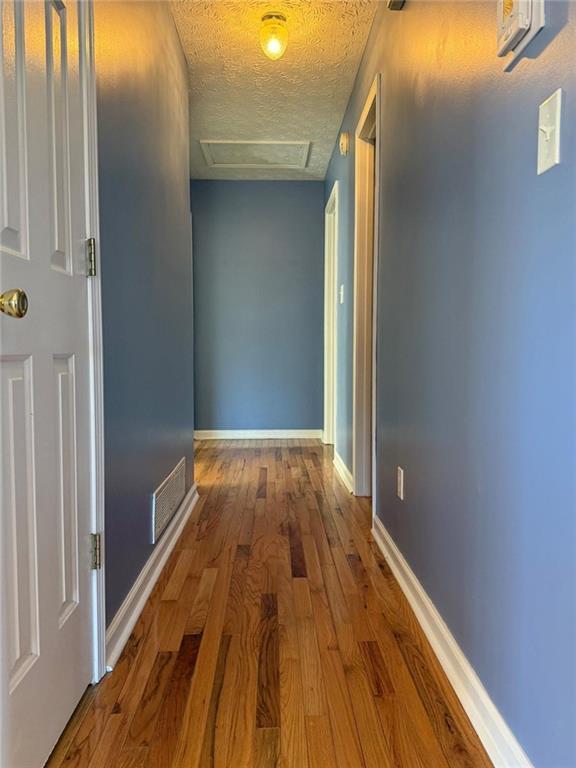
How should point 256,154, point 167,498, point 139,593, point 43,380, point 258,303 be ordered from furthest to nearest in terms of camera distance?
point 258,303
point 256,154
point 167,498
point 139,593
point 43,380

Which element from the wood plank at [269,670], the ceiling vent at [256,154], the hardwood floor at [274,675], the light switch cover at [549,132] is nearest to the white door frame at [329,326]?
the ceiling vent at [256,154]

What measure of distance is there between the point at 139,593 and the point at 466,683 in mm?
1031

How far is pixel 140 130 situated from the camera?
5.46 feet

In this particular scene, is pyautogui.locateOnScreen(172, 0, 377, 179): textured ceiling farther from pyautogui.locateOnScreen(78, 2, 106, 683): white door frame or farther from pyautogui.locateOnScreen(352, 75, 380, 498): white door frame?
pyautogui.locateOnScreen(78, 2, 106, 683): white door frame

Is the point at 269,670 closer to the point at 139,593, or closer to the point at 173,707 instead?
the point at 173,707

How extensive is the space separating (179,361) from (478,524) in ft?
5.53

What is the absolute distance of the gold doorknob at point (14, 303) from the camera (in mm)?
789

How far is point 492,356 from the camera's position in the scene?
1.03 metres

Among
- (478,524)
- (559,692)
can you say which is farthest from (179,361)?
(559,692)

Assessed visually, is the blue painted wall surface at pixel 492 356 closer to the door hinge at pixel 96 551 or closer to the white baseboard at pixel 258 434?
the door hinge at pixel 96 551

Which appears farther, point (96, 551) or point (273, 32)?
point (273, 32)

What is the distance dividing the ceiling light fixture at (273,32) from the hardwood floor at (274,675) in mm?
2334

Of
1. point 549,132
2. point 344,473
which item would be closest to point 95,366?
point 549,132

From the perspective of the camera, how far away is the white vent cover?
1820mm
